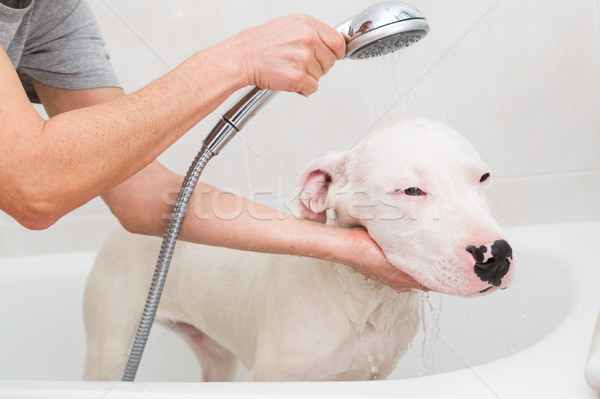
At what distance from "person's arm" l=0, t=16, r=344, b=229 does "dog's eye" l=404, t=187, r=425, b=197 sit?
0.21 meters

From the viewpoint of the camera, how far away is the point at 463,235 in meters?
0.84

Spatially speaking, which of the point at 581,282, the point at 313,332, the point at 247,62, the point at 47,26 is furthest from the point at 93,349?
the point at 581,282

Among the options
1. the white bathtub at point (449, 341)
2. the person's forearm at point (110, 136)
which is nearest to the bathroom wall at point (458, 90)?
the white bathtub at point (449, 341)

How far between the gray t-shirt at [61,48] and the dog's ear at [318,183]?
46 cm

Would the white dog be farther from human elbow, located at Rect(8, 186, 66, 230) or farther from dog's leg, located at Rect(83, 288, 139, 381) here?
human elbow, located at Rect(8, 186, 66, 230)

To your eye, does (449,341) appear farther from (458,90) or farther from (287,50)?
(287,50)

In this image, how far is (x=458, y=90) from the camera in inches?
61.9

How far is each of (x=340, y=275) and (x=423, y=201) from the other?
23 centimetres

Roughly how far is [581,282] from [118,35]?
1.38m

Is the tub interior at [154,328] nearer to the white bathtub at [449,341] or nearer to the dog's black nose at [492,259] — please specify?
the white bathtub at [449,341]

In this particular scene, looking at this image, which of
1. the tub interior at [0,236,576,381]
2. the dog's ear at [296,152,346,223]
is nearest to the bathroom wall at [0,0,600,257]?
the tub interior at [0,236,576,381]

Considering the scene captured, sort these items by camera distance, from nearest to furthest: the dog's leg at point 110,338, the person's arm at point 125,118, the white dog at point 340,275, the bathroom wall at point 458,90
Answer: the person's arm at point 125,118, the white dog at point 340,275, the dog's leg at point 110,338, the bathroom wall at point 458,90

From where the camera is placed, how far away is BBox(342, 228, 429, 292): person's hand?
958mm

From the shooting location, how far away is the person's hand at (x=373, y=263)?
3.14 feet
